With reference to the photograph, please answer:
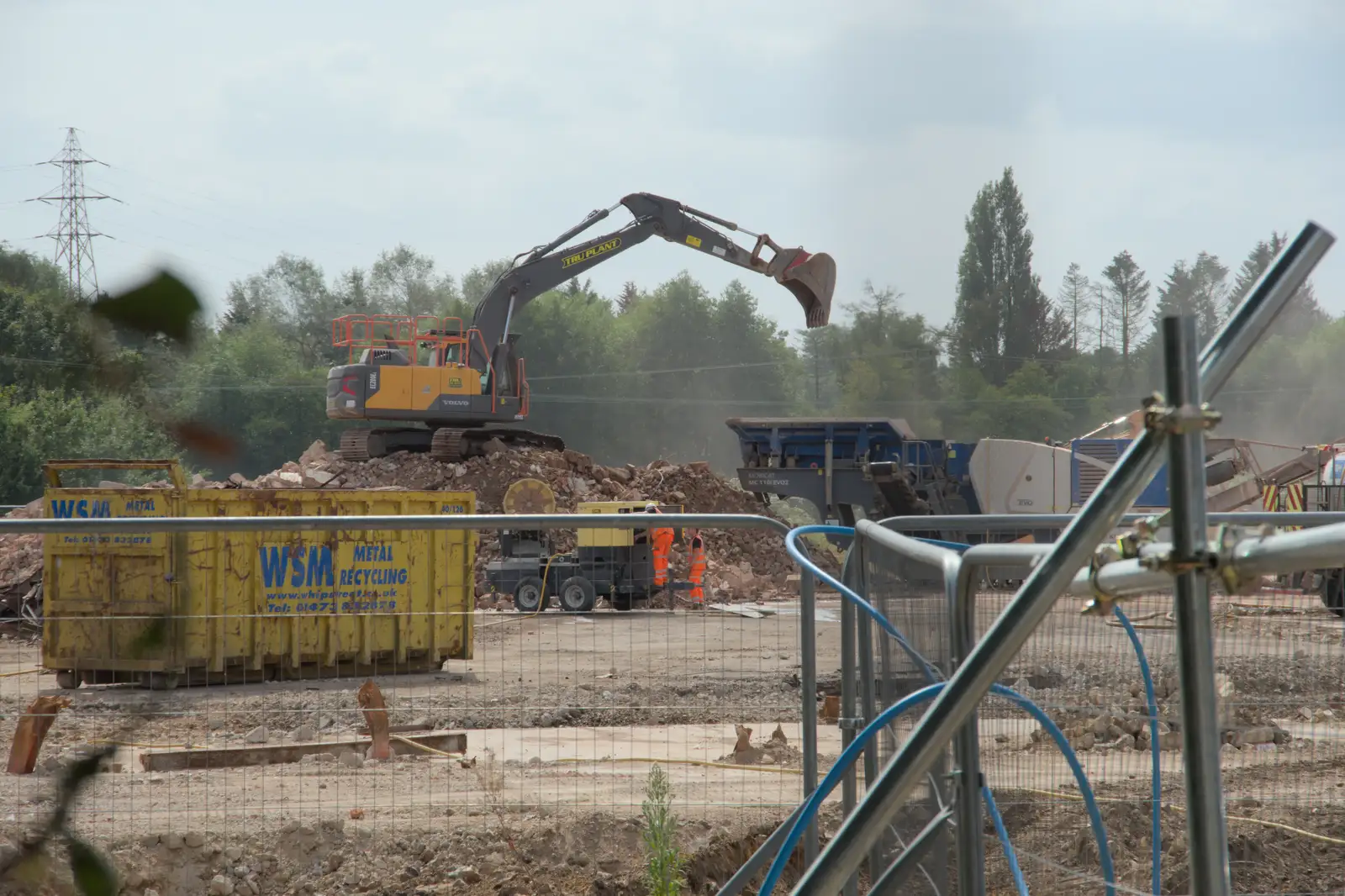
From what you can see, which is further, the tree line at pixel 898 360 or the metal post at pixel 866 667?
the tree line at pixel 898 360

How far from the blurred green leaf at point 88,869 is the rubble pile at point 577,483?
72.0ft

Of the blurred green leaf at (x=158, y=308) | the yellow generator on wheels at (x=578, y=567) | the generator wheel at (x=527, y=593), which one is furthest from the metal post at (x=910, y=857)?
the generator wheel at (x=527, y=593)

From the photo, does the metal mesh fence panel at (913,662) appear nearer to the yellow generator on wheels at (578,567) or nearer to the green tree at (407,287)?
the yellow generator on wheels at (578,567)

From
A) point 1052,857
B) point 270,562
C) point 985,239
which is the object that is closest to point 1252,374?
point 985,239

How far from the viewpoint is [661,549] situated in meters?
17.7

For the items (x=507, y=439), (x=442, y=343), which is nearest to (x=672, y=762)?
(x=442, y=343)

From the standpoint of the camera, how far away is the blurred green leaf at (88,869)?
2.18ft

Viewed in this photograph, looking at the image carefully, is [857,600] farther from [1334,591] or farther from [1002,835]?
[1334,591]

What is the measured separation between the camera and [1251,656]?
4.23 meters

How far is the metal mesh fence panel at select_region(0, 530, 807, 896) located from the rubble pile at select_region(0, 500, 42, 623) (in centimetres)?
673

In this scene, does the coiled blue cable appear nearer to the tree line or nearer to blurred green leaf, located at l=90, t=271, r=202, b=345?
blurred green leaf, located at l=90, t=271, r=202, b=345

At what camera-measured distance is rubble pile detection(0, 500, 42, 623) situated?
17578 mm

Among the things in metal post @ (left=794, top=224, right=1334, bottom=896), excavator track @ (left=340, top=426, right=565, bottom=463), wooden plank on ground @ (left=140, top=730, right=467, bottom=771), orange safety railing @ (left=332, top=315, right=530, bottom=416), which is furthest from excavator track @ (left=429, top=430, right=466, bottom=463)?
metal post @ (left=794, top=224, right=1334, bottom=896)

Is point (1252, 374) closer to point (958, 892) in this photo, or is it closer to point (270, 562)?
point (270, 562)
